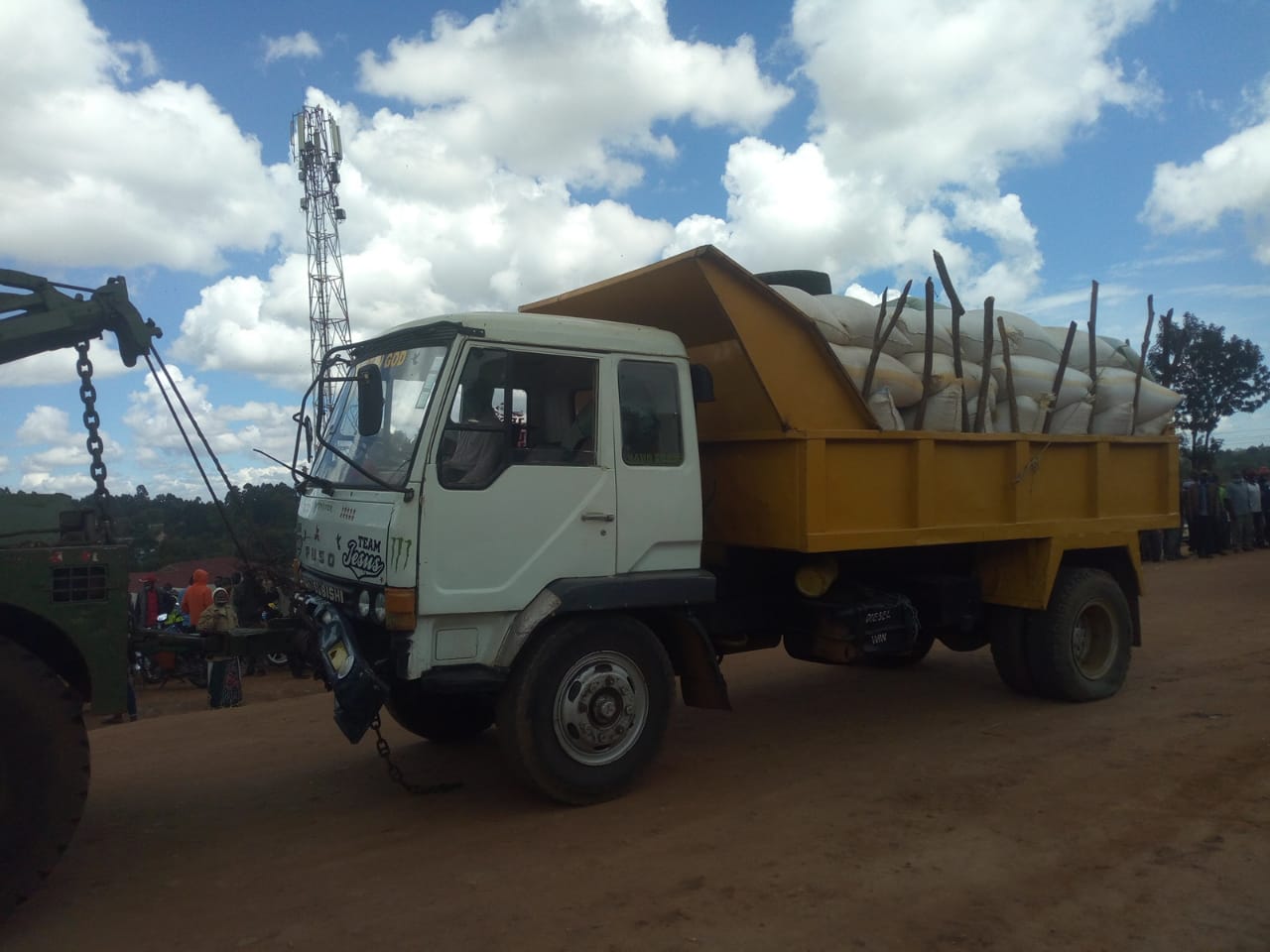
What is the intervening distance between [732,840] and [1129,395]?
201 inches

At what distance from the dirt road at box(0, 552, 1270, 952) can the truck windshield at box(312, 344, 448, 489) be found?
6.20 ft

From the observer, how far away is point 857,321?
637cm

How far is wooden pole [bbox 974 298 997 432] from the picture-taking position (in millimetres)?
6668

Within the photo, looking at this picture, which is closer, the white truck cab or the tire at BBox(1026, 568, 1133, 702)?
the white truck cab

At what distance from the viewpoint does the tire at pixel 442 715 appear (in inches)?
237

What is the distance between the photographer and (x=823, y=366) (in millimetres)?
5988

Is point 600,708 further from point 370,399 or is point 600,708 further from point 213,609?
point 213,609

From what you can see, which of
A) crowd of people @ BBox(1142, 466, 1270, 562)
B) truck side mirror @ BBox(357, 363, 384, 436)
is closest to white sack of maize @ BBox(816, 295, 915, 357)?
truck side mirror @ BBox(357, 363, 384, 436)

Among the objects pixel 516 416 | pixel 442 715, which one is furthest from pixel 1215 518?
pixel 516 416

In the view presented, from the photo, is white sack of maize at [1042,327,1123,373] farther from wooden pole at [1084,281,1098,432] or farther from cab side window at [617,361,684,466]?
cab side window at [617,361,684,466]

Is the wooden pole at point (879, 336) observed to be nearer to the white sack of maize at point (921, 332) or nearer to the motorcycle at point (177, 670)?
the white sack of maize at point (921, 332)

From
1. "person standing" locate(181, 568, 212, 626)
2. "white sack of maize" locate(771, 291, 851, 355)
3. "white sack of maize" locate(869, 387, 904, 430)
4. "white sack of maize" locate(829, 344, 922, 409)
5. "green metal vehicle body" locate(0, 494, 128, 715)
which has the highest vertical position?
"white sack of maize" locate(771, 291, 851, 355)

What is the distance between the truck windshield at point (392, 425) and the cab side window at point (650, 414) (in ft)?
3.52

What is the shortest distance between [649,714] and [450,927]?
69.9 inches
